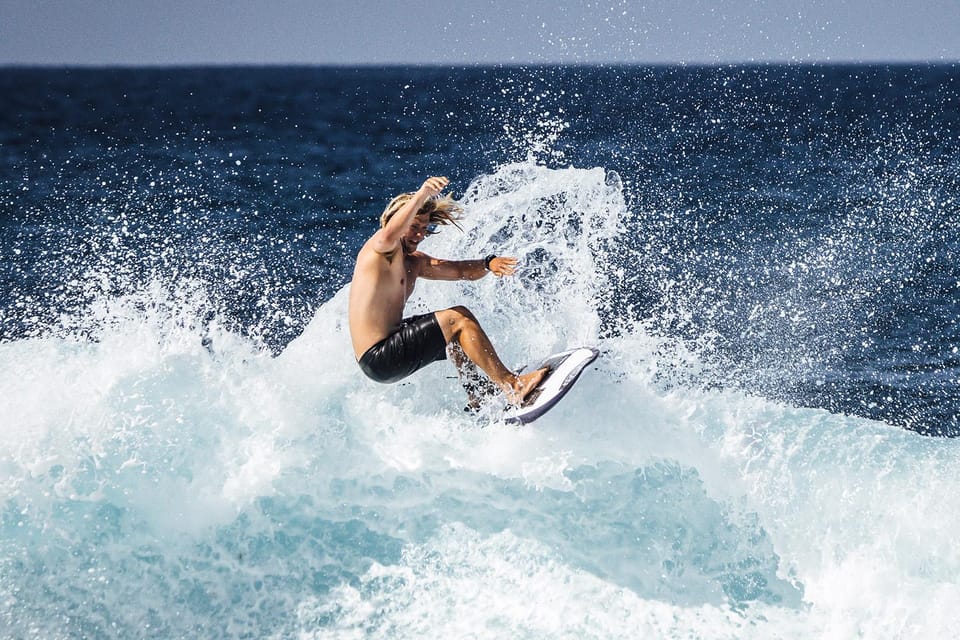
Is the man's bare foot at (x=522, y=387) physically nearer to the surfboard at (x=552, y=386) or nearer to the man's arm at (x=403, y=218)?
the surfboard at (x=552, y=386)

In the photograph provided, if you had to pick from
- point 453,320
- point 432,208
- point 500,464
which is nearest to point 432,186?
point 432,208

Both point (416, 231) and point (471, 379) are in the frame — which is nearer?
point (416, 231)

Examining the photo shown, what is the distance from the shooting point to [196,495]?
7227 mm

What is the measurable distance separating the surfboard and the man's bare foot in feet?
0.10

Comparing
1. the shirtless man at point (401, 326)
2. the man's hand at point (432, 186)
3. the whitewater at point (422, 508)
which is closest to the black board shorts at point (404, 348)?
the shirtless man at point (401, 326)

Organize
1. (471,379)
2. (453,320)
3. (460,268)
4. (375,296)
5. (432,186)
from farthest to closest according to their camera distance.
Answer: (460,268)
(471,379)
(453,320)
(375,296)
(432,186)

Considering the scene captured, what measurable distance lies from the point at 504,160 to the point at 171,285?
14.6 metres

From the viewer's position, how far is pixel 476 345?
268 inches

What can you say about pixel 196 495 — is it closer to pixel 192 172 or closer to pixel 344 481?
pixel 344 481

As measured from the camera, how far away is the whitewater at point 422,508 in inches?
257

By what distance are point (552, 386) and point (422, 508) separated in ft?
4.70

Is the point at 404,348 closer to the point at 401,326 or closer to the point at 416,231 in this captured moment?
the point at 401,326

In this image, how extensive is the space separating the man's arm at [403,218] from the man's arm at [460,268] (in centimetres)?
70

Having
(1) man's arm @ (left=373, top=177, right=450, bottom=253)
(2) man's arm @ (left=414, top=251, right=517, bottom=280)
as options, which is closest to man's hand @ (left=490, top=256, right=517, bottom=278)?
(2) man's arm @ (left=414, top=251, right=517, bottom=280)
